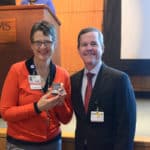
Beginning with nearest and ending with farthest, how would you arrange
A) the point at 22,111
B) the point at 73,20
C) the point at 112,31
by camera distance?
the point at 22,111 < the point at 112,31 < the point at 73,20

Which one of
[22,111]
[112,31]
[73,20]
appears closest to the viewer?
[22,111]

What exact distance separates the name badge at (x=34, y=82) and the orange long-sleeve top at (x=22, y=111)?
0.02 meters

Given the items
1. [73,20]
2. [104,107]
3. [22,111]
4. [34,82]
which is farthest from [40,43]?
[73,20]

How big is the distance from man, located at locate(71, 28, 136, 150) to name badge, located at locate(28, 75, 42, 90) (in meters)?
0.29

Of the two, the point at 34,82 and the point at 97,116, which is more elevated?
the point at 34,82

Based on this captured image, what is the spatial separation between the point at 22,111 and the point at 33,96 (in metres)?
0.12

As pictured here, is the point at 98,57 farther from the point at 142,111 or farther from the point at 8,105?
the point at 142,111

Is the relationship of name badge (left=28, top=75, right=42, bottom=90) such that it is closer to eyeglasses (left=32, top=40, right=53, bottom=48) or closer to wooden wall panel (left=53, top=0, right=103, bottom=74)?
eyeglasses (left=32, top=40, right=53, bottom=48)

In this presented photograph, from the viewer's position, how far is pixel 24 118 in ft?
6.43

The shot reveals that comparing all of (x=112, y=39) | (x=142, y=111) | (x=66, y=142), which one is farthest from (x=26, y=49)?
(x=112, y=39)

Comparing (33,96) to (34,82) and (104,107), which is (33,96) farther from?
(104,107)

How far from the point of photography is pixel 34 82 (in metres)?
1.99

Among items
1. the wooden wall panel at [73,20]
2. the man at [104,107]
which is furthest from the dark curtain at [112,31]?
the man at [104,107]

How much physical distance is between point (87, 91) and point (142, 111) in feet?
6.31
